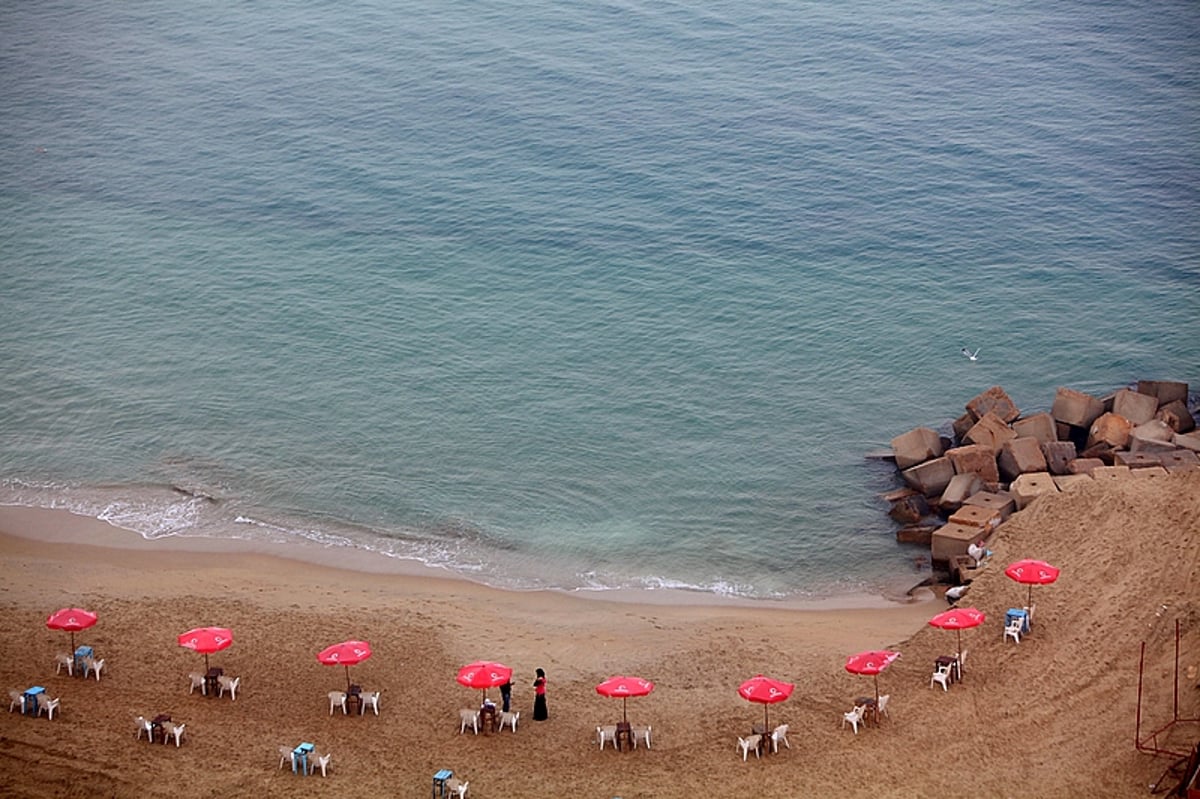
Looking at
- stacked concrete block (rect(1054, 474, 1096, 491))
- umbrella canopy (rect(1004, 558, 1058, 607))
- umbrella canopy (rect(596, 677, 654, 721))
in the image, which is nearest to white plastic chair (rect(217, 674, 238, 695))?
umbrella canopy (rect(596, 677, 654, 721))

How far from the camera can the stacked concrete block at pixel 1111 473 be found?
139 feet

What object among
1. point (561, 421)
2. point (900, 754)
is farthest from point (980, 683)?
point (561, 421)

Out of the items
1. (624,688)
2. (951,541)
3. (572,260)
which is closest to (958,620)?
(951,541)

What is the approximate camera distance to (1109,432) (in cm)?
4616

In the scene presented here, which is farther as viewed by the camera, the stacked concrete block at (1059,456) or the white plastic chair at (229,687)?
the stacked concrete block at (1059,456)

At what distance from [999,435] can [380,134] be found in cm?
4275

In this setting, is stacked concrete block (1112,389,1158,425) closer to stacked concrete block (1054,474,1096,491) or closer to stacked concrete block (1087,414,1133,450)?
stacked concrete block (1087,414,1133,450)

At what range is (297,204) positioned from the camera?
7012 cm

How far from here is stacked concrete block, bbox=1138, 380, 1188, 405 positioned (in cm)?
4888

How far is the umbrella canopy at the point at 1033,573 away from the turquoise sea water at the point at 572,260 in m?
6.86

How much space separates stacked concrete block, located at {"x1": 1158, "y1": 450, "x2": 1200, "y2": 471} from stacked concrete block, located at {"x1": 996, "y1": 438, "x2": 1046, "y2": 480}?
12.1 ft

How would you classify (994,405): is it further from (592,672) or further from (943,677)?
(592,672)

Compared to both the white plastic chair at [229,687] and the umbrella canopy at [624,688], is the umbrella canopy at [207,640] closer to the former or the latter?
the white plastic chair at [229,687]

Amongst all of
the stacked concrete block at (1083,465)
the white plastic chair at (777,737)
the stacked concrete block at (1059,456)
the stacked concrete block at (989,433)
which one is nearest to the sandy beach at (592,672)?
the white plastic chair at (777,737)
